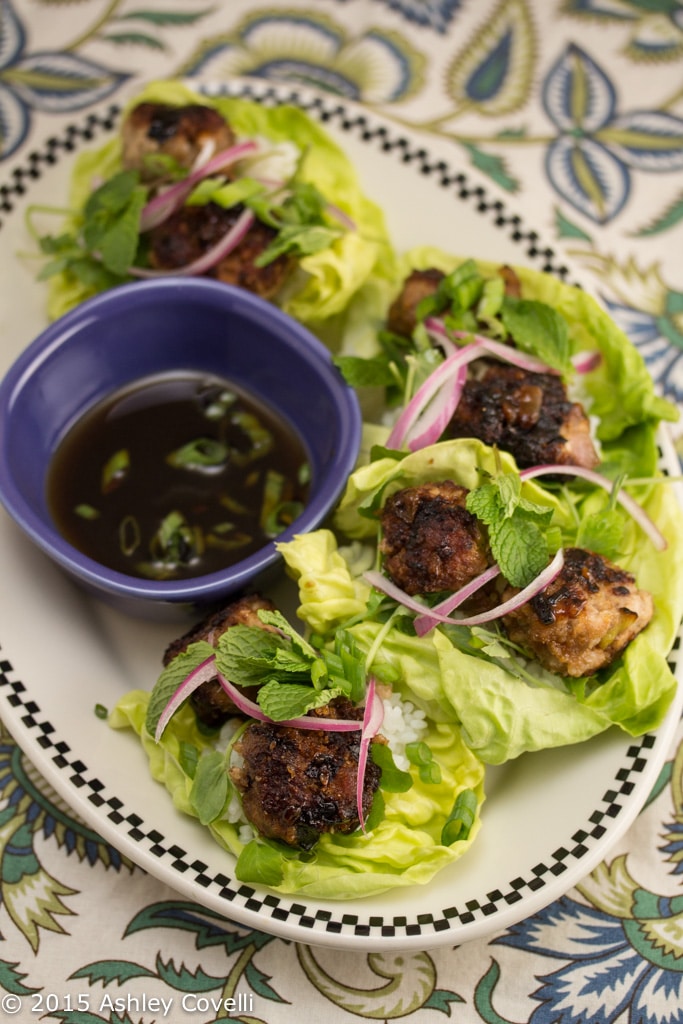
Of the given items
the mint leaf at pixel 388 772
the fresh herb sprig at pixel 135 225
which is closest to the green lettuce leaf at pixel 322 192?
the fresh herb sprig at pixel 135 225

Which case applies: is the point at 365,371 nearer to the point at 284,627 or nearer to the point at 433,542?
the point at 433,542

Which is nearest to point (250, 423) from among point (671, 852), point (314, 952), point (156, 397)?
point (156, 397)

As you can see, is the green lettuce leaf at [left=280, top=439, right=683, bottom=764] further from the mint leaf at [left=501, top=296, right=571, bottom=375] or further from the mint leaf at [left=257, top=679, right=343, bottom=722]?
the mint leaf at [left=501, top=296, right=571, bottom=375]

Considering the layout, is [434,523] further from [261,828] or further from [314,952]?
[314,952]

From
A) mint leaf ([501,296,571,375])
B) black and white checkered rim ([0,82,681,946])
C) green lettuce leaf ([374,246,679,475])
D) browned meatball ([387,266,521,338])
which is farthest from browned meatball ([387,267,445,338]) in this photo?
black and white checkered rim ([0,82,681,946])

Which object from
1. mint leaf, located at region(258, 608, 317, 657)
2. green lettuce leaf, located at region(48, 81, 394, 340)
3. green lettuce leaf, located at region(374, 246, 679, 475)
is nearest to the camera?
mint leaf, located at region(258, 608, 317, 657)

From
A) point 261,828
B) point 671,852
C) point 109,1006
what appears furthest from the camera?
point 671,852

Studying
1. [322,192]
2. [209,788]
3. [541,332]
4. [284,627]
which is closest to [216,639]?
[284,627]
